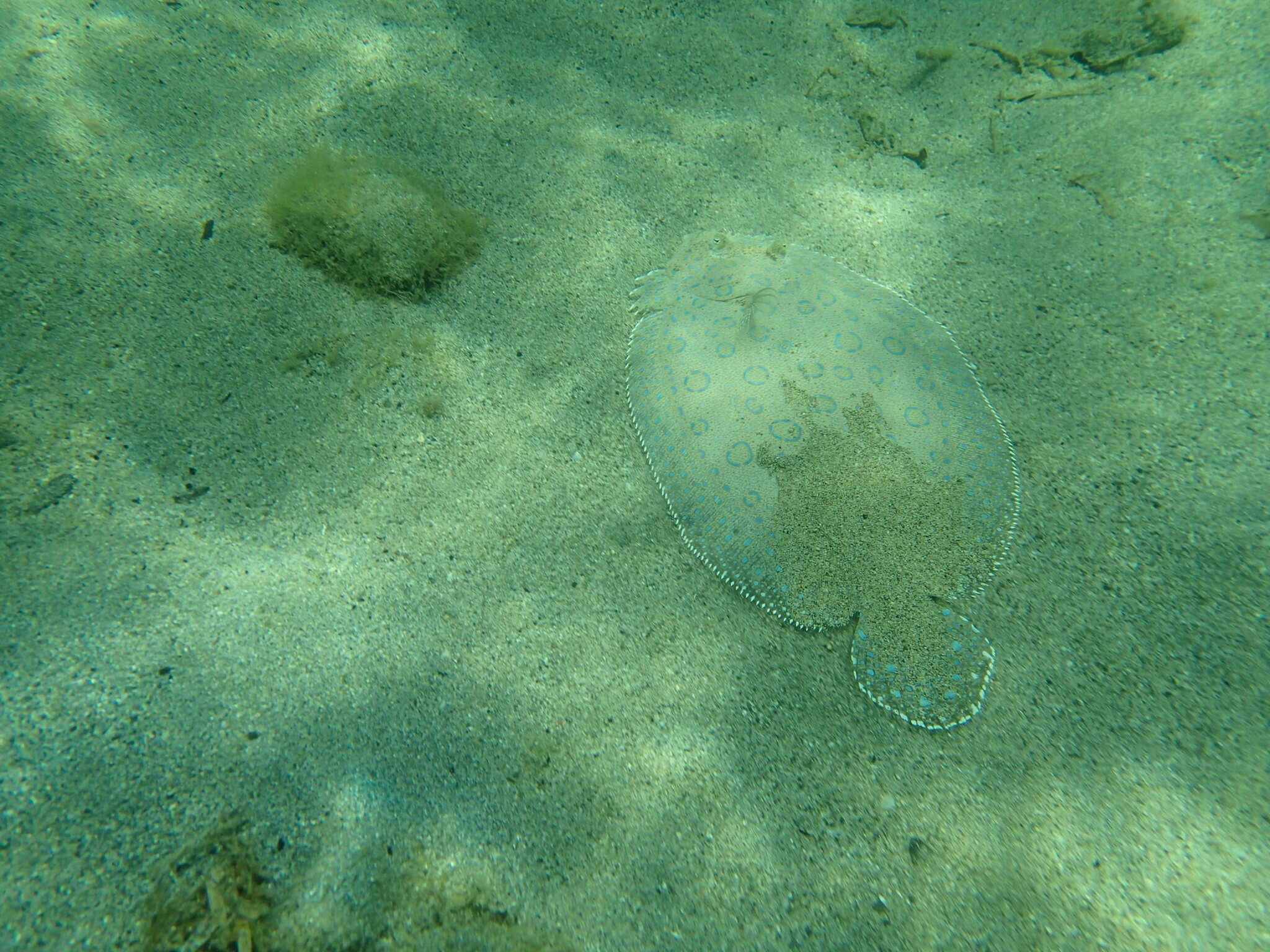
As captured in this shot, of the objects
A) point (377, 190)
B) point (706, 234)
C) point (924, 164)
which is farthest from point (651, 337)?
point (924, 164)

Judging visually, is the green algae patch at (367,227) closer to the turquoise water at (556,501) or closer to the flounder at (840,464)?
the turquoise water at (556,501)

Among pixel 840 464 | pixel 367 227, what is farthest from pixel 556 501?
pixel 367 227

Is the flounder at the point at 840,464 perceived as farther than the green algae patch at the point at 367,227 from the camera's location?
No

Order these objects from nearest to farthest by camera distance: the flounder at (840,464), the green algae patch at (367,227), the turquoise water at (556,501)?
1. the turquoise water at (556,501)
2. the flounder at (840,464)
3. the green algae patch at (367,227)

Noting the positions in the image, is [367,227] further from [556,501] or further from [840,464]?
[840,464]

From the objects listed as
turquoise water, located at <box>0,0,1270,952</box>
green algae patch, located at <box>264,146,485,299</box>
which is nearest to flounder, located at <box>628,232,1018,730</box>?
turquoise water, located at <box>0,0,1270,952</box>

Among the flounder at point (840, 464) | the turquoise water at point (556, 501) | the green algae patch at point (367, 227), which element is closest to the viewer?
the turquoise water at point (556, 501)

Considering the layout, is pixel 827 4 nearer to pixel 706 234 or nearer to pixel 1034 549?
pixel 706 234

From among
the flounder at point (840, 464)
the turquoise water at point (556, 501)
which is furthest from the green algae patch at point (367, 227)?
the flounder at point (840, 464)
